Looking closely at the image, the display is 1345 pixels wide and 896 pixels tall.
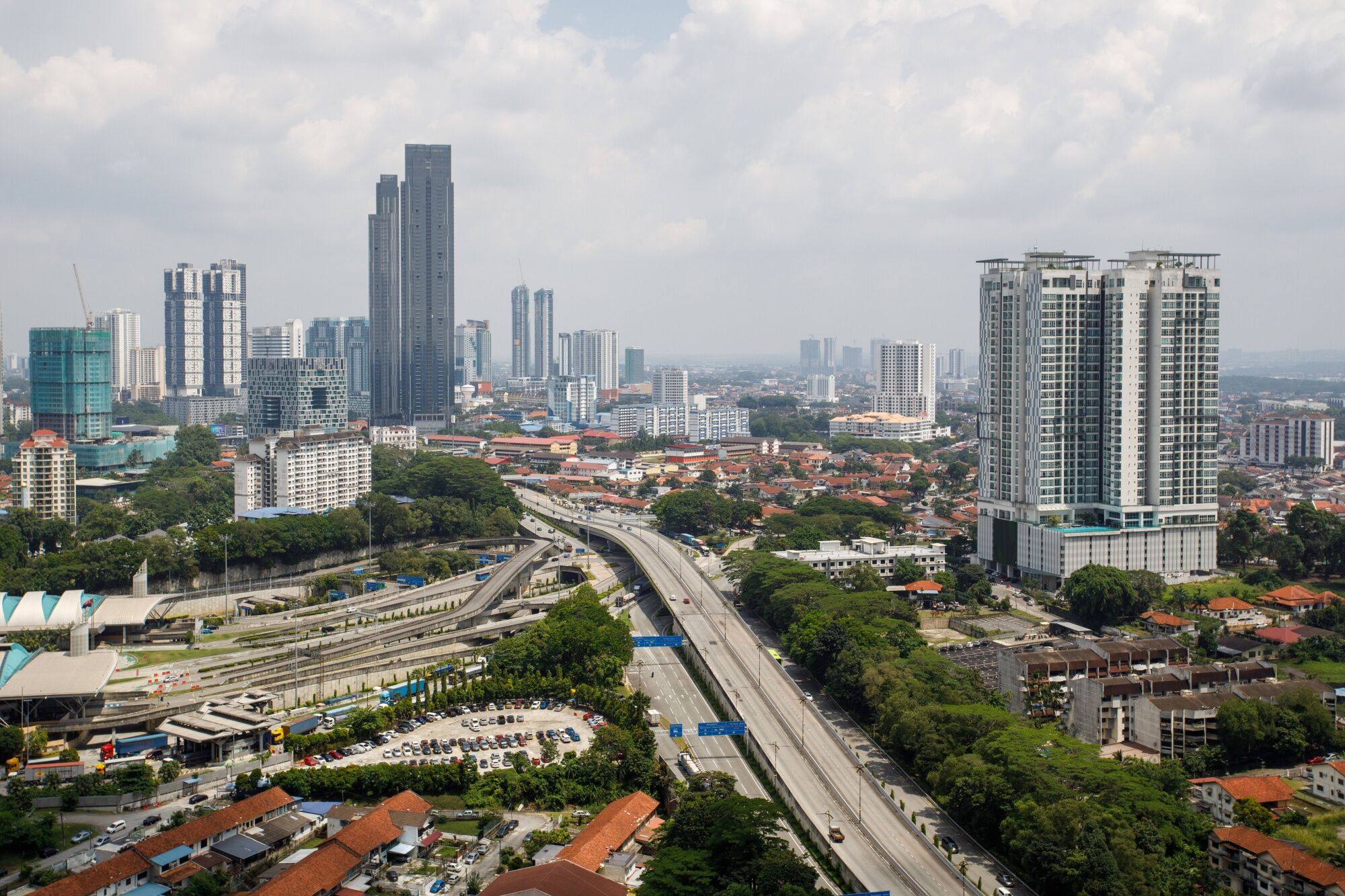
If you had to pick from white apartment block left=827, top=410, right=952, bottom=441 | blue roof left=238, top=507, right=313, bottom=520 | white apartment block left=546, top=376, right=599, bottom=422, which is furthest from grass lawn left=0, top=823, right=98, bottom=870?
white apartment block left=546, top=376, right=599, bottom=422

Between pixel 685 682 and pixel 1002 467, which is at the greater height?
pixel 1002 467

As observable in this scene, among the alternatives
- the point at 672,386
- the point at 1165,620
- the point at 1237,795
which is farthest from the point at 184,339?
the point at 1237,795

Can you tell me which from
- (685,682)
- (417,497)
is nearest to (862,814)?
(685,682)

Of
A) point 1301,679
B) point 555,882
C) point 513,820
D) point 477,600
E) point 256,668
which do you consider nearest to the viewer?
point 555,882

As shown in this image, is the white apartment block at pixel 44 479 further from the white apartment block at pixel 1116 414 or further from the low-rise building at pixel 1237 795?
the low-rise building at pixel 1237 795

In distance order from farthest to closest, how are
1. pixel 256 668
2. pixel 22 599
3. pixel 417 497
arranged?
pixel 417 497, pixel 22 599, pixel 256 668

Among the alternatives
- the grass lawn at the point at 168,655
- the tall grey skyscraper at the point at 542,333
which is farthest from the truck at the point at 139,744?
the tall grey skyscraper at the point at 542,333

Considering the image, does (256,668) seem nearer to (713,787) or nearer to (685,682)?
(685,682)

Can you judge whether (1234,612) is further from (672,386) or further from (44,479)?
(672,386)
